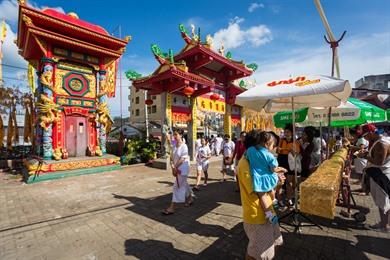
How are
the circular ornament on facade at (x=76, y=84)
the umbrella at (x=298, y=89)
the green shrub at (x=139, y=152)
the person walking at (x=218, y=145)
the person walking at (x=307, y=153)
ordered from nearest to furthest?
the umbrella at (x=298, y=89) → the person walking at (x=307, y=153) → the circular ornament on facade at (x=76, y=84) → the green shrub at (x=139, y=152) → the person walking at (x=218, y=145)

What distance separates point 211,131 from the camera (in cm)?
3659

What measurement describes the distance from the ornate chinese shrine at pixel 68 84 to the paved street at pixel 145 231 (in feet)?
11.7

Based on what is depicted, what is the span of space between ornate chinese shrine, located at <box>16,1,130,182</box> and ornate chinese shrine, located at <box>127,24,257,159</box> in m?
2.06

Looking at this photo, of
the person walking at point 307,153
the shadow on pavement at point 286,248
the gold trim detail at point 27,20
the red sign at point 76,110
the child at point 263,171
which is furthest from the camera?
the red sign at point 76,110

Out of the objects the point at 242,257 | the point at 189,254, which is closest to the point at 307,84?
the point at 242,257

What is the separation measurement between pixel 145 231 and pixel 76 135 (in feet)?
27.3

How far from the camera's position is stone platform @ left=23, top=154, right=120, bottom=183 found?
26.8 ft

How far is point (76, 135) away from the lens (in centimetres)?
1041

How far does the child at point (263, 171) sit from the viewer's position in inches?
87.1

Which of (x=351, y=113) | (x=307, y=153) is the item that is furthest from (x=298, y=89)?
(x=351, y=113)

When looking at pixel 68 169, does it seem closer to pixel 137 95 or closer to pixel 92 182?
pixel 92 182

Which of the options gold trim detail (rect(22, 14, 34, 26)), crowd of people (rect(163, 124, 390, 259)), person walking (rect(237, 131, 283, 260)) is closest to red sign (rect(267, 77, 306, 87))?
crowd of people (rect(163, 124, 390, 259))

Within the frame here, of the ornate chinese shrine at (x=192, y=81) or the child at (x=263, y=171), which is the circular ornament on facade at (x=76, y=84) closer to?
the ornate chinese shrine at (x=192, y=81)

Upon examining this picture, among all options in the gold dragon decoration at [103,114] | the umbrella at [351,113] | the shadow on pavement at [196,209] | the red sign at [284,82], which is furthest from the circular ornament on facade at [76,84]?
the umbrella at [351,113]
